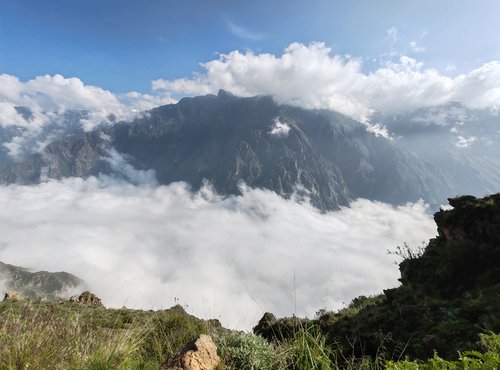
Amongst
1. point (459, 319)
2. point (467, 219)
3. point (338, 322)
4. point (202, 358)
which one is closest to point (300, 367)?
point (202, 358)

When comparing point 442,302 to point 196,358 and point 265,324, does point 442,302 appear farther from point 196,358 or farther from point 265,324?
point 196,358

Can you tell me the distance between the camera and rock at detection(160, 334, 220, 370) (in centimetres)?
595

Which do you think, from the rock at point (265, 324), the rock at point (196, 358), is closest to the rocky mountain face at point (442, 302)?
the rock at point (265, 324)

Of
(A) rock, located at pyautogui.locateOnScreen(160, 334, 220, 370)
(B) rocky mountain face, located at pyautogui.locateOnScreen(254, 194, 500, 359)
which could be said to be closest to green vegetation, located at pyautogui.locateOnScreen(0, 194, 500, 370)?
(B) rocky mountain face, located at pyautogui.locateOnScreen(254, 194, 500, 359)

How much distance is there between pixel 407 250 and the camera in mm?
23938

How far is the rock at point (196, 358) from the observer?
595 cm

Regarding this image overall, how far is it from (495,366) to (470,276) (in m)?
15.4

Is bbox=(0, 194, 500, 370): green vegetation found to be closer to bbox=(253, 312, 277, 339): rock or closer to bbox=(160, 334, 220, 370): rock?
bbox=(253, 312, 277, 339): rock

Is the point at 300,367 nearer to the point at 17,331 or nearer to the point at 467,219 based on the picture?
the point at 17,331

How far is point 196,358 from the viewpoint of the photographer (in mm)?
6102

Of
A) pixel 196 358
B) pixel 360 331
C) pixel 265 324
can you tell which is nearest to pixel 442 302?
pixel 360 331

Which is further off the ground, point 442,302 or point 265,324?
point 442,302

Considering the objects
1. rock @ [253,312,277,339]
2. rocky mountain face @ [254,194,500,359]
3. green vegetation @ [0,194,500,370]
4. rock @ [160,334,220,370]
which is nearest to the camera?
green vegetation @ [0,194,500,370]

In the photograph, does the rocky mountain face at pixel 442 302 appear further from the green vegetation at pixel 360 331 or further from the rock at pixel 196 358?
the rock at pixel 196 358
